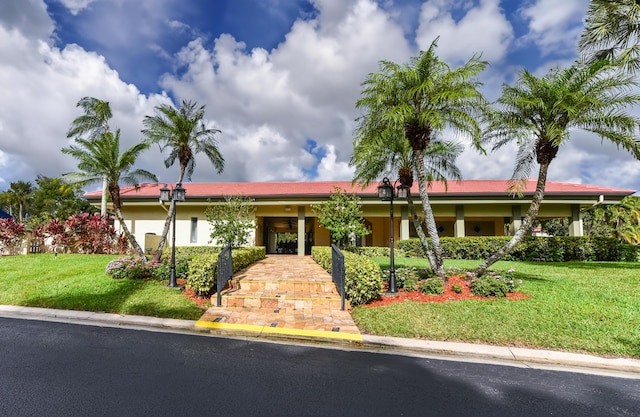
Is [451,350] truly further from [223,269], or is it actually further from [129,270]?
[129,270]

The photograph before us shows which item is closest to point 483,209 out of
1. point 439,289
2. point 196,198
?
point 439,289

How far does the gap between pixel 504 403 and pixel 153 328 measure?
20.3ft

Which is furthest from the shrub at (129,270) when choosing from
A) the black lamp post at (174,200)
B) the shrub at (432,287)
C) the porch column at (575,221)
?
the porch column at (575,221)

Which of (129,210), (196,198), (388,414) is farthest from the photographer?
(129,210)

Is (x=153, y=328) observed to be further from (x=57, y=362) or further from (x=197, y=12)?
(x=197, y=12)

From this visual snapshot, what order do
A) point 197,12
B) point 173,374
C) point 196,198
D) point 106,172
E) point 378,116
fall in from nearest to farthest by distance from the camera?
point 173,374, point 378,116, point 197,12, point 106,172, point 196,198

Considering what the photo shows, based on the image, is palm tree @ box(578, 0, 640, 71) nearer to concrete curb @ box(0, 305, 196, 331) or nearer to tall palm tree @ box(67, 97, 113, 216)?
concrete curb @ box(0, 305, 196, 331)

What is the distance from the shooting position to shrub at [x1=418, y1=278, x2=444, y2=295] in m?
7.88

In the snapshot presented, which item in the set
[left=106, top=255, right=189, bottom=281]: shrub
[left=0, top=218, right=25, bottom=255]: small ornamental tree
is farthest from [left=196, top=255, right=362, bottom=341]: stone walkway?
[left=0, top=218, right=25, bottom=255]: small ornamental tree

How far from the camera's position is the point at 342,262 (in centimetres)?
707

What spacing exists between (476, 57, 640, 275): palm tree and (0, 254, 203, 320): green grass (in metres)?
8.15

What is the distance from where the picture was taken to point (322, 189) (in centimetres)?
1936

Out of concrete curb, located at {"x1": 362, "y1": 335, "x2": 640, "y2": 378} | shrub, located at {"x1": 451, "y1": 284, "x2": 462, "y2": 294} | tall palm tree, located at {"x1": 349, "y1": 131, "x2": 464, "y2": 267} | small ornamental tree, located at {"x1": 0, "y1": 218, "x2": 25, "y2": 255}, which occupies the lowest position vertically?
concrete curb, located at {"x1": 362, "y1": 335, "x2": 640, "y2": 378}

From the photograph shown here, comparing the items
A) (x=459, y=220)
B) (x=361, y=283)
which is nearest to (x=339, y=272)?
(x=361, y=283)
